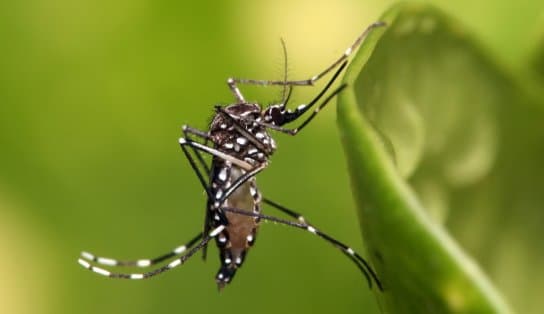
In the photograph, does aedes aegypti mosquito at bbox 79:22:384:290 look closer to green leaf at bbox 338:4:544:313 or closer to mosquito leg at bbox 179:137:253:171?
mosquito leg at bbox 179:137:253:171

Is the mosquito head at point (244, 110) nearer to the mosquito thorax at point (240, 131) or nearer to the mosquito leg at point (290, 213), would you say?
the mosquito thorax at point (240, 131)

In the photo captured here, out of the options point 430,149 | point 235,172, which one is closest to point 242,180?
point 235,172

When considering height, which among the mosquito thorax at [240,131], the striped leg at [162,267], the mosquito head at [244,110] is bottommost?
the striped leg at [162,267]

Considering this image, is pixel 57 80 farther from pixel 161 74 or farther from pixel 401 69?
pixel 401 69

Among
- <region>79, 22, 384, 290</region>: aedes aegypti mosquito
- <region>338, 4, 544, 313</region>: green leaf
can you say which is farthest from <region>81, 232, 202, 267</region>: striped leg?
<region>338, 4, 544, 313</region>: green leaf

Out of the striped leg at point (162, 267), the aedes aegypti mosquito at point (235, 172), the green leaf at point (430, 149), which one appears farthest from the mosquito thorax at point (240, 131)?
the green leaf at point (430, 149)

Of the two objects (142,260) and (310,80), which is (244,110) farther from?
(142,260)

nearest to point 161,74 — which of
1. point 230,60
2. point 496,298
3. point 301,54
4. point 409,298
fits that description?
point 230,60
